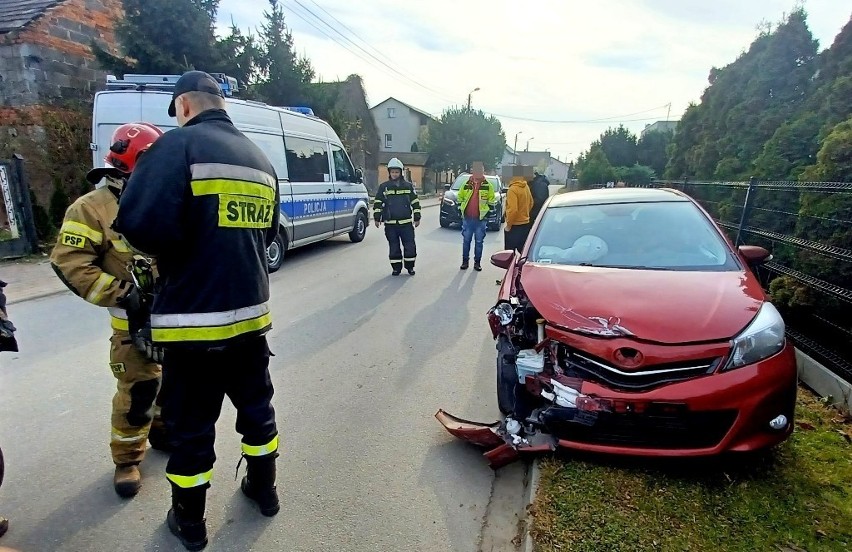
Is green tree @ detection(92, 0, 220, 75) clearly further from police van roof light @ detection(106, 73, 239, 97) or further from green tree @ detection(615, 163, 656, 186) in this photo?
green tree @ detection(615, 163, 656, 186)

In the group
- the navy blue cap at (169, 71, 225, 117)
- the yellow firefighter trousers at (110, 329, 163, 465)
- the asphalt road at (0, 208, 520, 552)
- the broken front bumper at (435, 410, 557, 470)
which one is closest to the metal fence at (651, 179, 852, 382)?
the broken front bumper at (435, 410, 557, 470)

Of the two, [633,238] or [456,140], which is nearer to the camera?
[633,238]

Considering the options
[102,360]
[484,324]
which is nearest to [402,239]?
[484,324]

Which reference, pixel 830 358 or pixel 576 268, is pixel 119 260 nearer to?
pixel 576 268

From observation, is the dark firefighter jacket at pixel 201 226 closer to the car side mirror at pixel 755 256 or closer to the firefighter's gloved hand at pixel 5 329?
the firefighter's gloved hand at pixel 5 329

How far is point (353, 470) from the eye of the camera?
2822mm

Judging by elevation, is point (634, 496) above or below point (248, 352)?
below

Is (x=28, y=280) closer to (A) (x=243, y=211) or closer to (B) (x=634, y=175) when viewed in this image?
(A) (x=243, y=211)

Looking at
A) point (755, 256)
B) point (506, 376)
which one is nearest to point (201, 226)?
point (506, 376)

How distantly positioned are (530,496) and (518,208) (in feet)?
17.7

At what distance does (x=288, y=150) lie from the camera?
8.45 metres

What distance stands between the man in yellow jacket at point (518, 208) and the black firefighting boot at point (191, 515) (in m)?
5.89

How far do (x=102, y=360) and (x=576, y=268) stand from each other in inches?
165

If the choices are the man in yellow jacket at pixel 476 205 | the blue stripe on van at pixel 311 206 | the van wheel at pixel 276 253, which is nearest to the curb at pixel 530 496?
the man in yellow jacket at pixel 476 205
